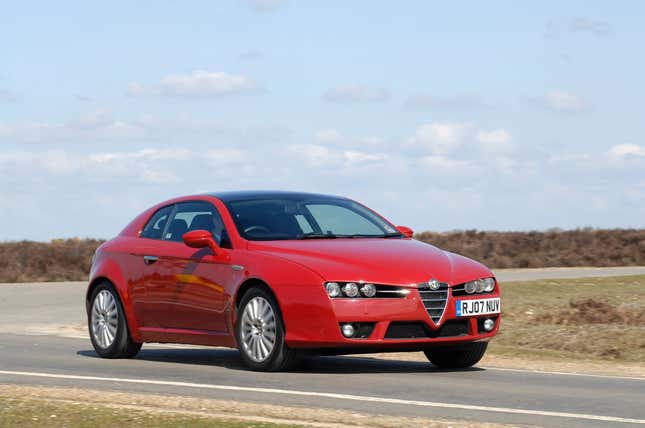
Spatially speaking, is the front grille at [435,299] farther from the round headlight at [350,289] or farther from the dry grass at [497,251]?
the dry grass at [497,251]

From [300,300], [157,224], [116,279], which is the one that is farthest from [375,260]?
[116,279]

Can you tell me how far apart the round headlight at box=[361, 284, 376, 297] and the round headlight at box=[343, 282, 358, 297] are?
0.20 ft

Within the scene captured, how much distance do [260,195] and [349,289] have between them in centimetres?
230

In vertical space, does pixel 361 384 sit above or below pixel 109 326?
below

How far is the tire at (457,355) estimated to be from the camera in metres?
12.9

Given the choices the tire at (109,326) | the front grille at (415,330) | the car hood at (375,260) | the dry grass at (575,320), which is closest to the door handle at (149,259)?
the tire at (109,326)

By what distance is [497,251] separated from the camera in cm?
4588

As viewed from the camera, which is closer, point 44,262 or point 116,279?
point 116,279

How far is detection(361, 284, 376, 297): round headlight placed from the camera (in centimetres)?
1165

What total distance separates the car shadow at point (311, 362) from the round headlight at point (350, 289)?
1.15 m

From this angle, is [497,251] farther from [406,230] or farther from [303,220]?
[303,220]

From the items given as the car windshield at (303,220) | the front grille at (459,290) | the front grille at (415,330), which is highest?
the car windshield at (303,220)

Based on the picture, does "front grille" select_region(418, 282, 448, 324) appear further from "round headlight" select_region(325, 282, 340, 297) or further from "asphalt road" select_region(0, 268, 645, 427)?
"round headlight" select_region(325, 282, 340, 297)

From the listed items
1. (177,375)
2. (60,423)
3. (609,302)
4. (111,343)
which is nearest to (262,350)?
(177,375)
